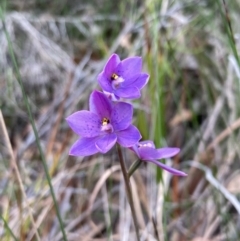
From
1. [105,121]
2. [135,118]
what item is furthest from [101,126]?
[135,118]

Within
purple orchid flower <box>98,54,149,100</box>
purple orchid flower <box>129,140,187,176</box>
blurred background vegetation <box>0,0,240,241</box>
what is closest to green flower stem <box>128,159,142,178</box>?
purple orchid flower <box>129,140,187,176</box>


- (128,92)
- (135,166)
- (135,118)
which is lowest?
(135,118)

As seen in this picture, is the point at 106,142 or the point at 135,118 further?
the point at 135,118

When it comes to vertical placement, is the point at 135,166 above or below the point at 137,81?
below

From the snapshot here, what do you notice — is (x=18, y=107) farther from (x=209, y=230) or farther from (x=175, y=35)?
(x=209, y=230)

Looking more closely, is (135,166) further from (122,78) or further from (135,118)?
(135,118)

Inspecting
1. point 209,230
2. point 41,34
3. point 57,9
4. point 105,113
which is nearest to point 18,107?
point 41,34
